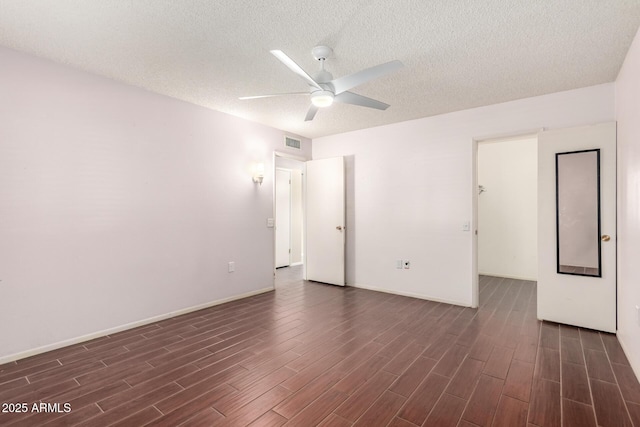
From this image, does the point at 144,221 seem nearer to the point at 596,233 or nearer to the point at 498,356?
the point at 498,356

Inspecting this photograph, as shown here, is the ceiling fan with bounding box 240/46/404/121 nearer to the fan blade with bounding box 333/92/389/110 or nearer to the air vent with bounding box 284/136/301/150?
the fan blade with bounding box 333/92/389/110

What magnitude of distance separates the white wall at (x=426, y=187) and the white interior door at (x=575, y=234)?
0.33m

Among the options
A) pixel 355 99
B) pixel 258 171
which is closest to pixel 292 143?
pixel 258 171

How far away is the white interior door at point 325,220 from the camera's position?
524cm

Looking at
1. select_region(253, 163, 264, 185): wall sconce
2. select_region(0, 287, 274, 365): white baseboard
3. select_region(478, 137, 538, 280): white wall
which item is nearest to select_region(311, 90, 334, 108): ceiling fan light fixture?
select_region(253, 163, 264, 185): wall sconce

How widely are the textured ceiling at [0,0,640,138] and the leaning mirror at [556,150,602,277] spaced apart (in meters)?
0.86

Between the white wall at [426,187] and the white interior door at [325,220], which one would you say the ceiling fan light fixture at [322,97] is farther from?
the white interior door at [325,220]

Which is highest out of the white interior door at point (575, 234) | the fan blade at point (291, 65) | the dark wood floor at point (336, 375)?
the fan blade at point (291, 65)

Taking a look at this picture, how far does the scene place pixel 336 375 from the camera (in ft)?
7.74

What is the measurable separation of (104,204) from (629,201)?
15.8ft

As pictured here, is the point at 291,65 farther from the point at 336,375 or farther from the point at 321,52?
the point at 336,375

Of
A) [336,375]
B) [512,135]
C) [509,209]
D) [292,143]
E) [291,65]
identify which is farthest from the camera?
A: [509,209]

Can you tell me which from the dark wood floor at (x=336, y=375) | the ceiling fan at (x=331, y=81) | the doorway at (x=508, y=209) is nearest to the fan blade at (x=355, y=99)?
the ceiling fan at (x=331, y=81)

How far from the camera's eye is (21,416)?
1.89m
